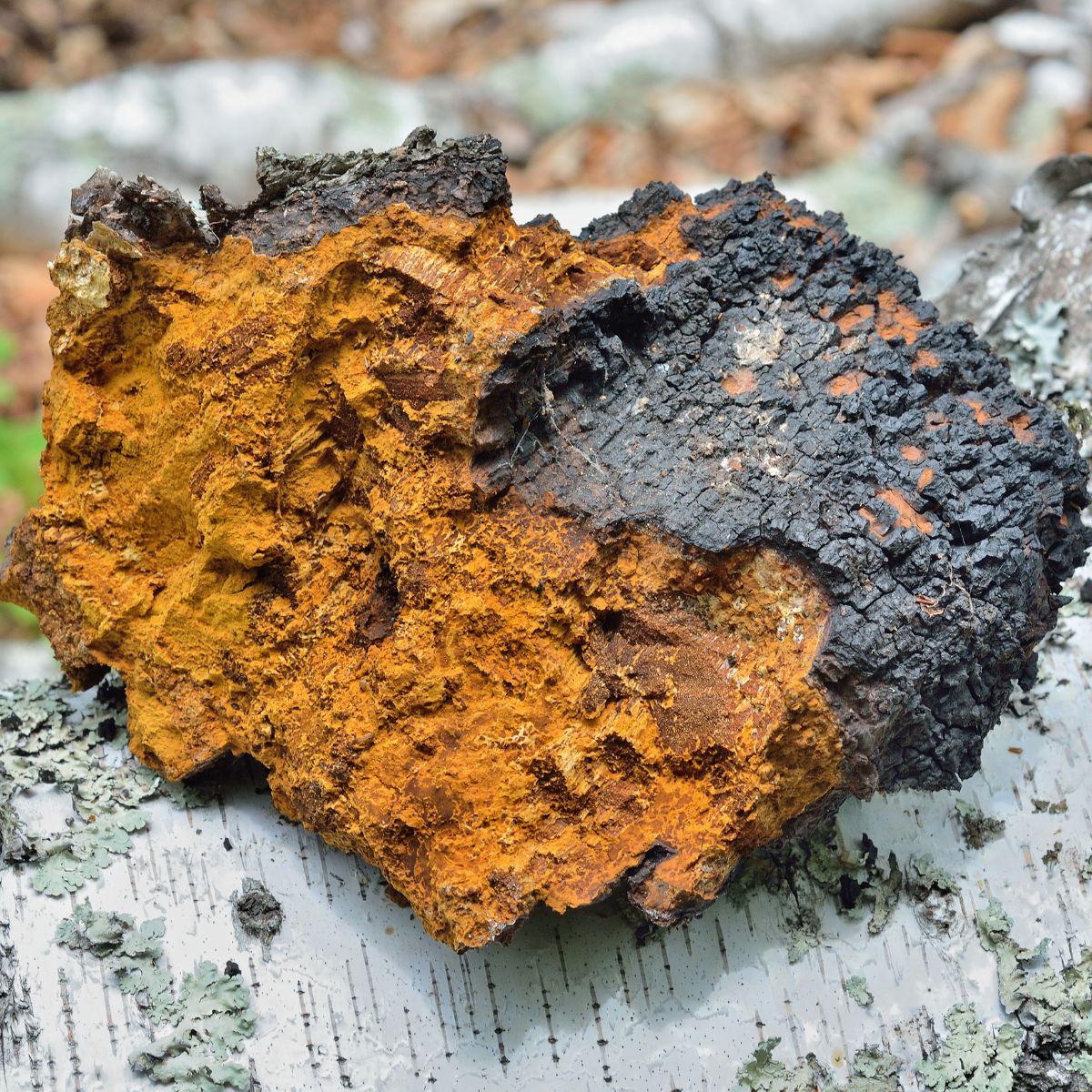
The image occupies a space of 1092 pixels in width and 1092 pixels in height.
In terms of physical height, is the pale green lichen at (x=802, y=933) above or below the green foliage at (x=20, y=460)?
below

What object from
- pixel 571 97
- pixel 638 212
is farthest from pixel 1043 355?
pixel 571 97

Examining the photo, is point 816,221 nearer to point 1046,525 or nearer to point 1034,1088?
point 1046,525

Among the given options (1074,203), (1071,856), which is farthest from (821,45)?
(1071,856)

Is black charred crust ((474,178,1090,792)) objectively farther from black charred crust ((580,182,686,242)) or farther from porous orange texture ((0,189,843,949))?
black charred crust ((580,182,686,242))

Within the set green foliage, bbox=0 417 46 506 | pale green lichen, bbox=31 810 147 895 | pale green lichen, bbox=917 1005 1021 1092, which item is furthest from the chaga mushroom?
green foliage, bbox=0 417 46 506

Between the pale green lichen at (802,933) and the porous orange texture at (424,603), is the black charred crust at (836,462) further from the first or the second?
the pale green lichen at (802,933)

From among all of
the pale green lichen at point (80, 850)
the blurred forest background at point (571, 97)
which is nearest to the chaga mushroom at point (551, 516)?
the pale green lichen at point (80, 850)

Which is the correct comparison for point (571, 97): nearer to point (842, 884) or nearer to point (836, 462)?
point (836, 462)
